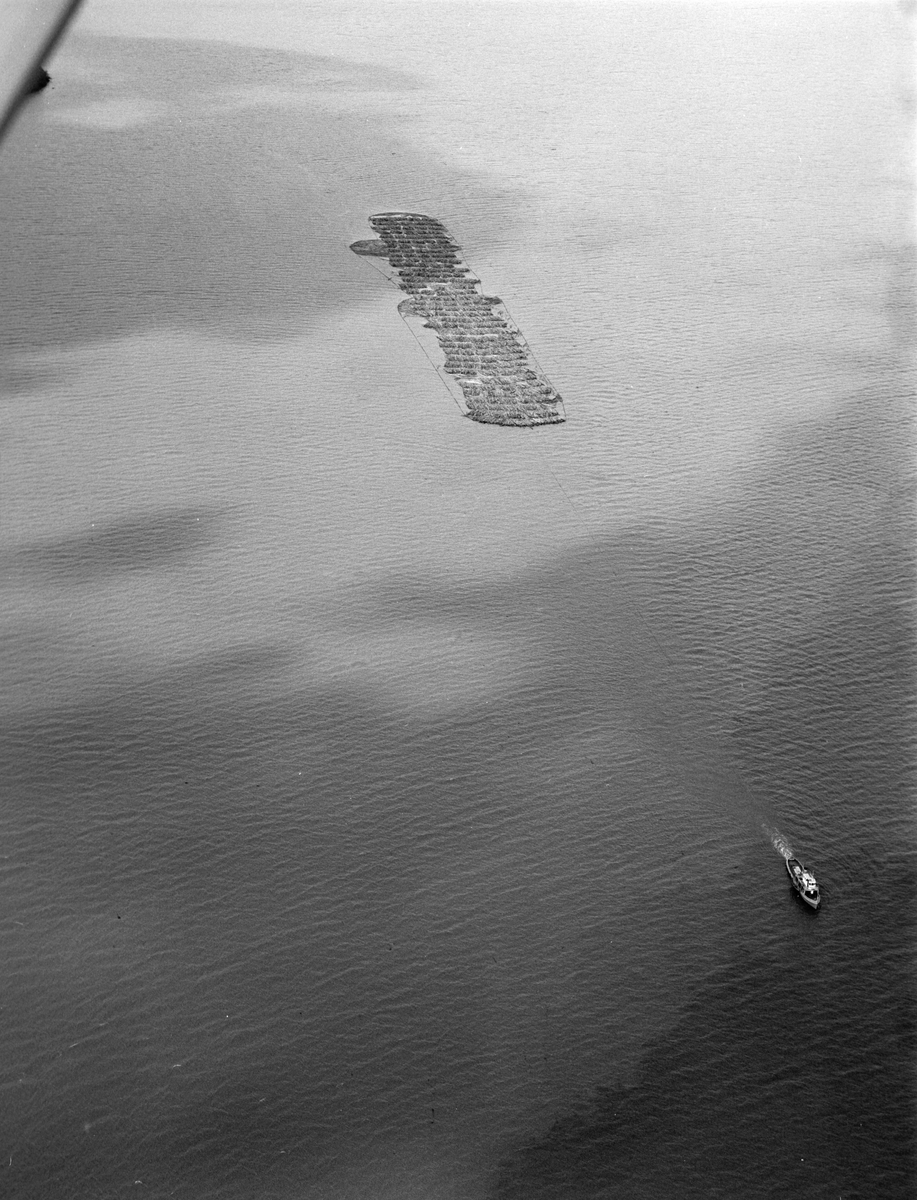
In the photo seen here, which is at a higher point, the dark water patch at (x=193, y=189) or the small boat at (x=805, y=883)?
the dark water patch at (x=193, y=189)

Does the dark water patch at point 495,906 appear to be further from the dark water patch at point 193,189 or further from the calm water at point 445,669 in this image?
the dark water patch at point 193,189

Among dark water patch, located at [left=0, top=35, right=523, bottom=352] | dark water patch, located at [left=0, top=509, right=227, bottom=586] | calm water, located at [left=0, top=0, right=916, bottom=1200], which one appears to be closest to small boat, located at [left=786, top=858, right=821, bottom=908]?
calm water, located at [left=0, top=0, right=916, bottom=1200]

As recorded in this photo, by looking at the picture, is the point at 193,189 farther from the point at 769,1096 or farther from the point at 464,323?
the point at 769,1096

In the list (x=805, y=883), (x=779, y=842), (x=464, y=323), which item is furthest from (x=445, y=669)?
(x=464, y=323)

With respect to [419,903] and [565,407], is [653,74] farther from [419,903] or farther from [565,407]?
[419,903]

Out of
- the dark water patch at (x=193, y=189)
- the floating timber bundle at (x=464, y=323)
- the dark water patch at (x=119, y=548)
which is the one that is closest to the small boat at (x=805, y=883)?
the dark water patch at (x=119, y=548)

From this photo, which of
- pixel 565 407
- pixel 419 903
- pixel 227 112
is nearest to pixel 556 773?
pixel 419 903
